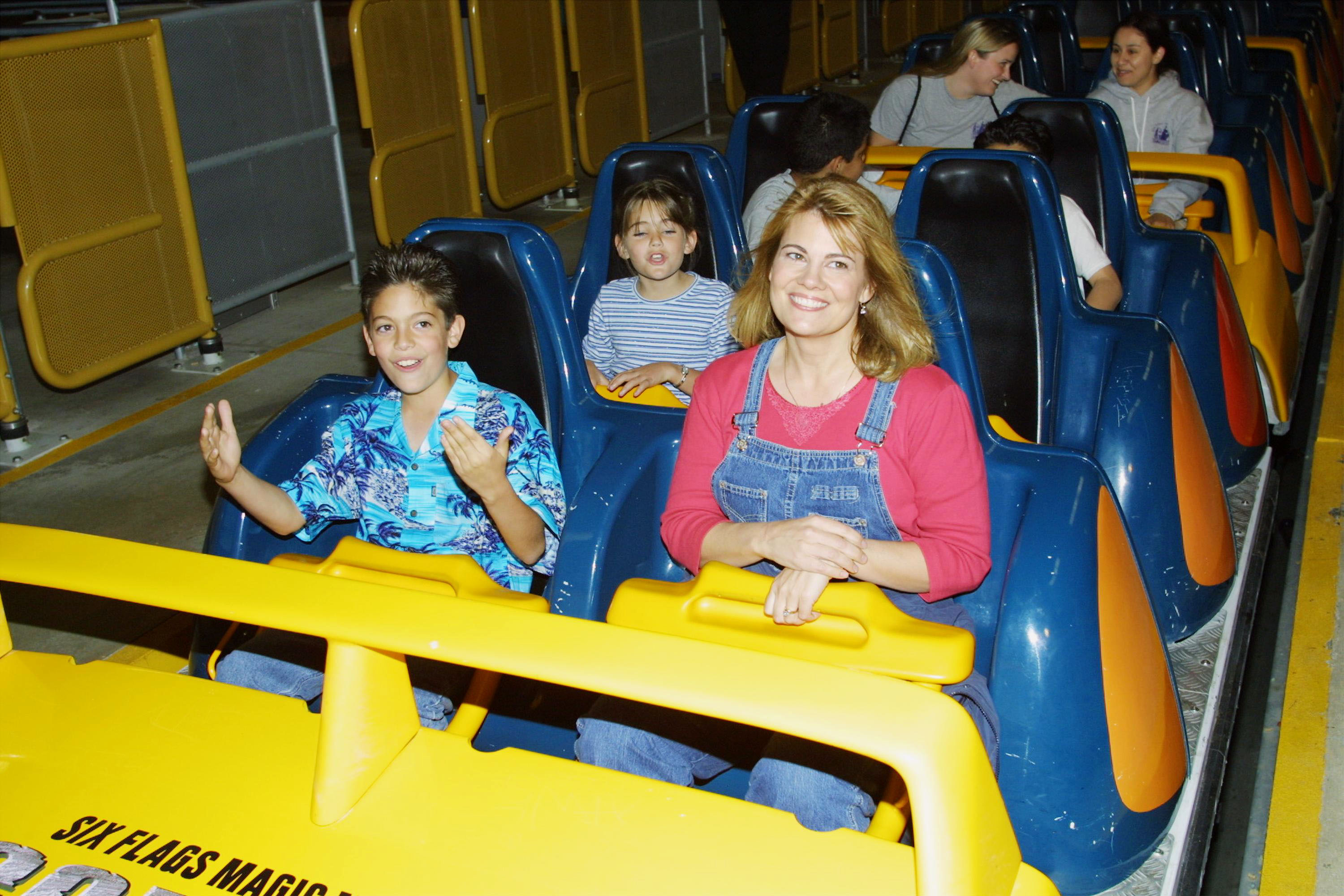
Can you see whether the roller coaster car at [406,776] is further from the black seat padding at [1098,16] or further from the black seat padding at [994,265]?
the black seat padding at [1098,16]

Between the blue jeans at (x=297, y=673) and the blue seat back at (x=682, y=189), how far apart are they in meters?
1.58

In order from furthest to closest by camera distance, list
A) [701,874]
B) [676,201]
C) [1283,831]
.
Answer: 1. [676,201]
2. [1283,831]
3. [701,874]

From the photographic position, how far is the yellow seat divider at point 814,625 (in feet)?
5.72

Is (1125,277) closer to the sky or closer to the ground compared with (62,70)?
closer to the ground

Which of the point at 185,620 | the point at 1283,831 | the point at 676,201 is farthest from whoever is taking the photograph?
the point at 185,620

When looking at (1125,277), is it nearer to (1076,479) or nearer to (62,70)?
(1076,479)

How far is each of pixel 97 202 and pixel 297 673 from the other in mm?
3638

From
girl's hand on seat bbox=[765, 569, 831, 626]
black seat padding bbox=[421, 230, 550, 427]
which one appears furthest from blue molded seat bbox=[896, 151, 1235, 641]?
girl's hand on seat bbox=[765, 569, 831, 626]

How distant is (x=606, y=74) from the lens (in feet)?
30.0

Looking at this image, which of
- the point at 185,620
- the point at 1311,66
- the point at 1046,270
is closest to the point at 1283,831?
the point at 1046,270

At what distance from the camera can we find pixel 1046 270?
10.2 ft

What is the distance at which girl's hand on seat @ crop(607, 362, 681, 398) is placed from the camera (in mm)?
3238

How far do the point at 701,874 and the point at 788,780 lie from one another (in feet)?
2.02

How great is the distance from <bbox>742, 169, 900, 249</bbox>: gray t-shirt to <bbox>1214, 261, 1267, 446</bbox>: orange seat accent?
97 centimetres
